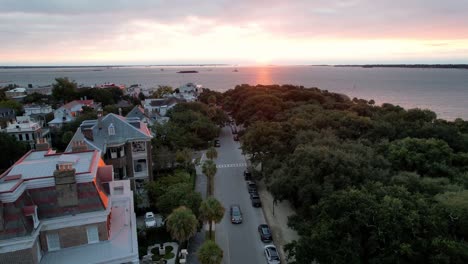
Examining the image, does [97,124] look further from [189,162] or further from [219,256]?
[219,256]

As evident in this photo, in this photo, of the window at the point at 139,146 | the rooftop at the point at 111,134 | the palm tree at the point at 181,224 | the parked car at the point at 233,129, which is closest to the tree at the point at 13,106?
the parked car at the point at 233,129

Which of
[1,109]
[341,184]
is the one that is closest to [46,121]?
[1,109]

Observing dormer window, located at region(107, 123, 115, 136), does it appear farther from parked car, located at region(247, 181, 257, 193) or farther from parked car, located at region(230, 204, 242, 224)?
parked car, located at region(247, 181, 257, 193)

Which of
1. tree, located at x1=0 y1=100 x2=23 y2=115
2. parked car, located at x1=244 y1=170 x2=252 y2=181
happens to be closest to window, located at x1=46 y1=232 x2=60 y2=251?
parked car, located at x1=244 y1=170 x2=252 y2=181

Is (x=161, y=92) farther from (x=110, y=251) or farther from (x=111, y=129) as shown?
(x=110, y=251)

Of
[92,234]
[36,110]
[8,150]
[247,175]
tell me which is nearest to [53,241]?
[92,234]
